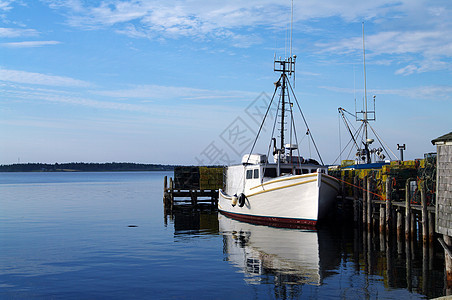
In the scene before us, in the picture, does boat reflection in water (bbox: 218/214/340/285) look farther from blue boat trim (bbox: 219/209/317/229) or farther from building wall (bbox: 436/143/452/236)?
building wall (bbox: 436/143/452/236)

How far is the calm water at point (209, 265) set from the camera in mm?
15102

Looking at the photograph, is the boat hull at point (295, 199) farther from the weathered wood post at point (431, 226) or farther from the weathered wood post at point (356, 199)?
the weathered wood post at point (431, 226)

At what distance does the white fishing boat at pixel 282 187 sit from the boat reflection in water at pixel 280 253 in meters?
1.03

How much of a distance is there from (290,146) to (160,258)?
14.0 meters

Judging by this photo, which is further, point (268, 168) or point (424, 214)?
point (268, 168)

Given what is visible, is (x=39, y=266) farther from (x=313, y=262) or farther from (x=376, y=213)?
(x=376, y=213)

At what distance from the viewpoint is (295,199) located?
91.2 ft

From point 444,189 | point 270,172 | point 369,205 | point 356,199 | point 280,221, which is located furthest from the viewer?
point 270,172

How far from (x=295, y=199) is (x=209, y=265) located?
10073 millimetres

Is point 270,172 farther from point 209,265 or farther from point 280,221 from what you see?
point 209,265

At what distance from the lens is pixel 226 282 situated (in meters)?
16.4

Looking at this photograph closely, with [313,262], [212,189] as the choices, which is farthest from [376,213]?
[212,189]

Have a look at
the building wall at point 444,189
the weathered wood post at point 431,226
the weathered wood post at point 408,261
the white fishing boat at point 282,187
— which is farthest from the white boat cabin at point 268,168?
the building wall at point 444,189

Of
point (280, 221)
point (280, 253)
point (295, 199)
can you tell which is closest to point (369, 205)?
point (295, 199)
